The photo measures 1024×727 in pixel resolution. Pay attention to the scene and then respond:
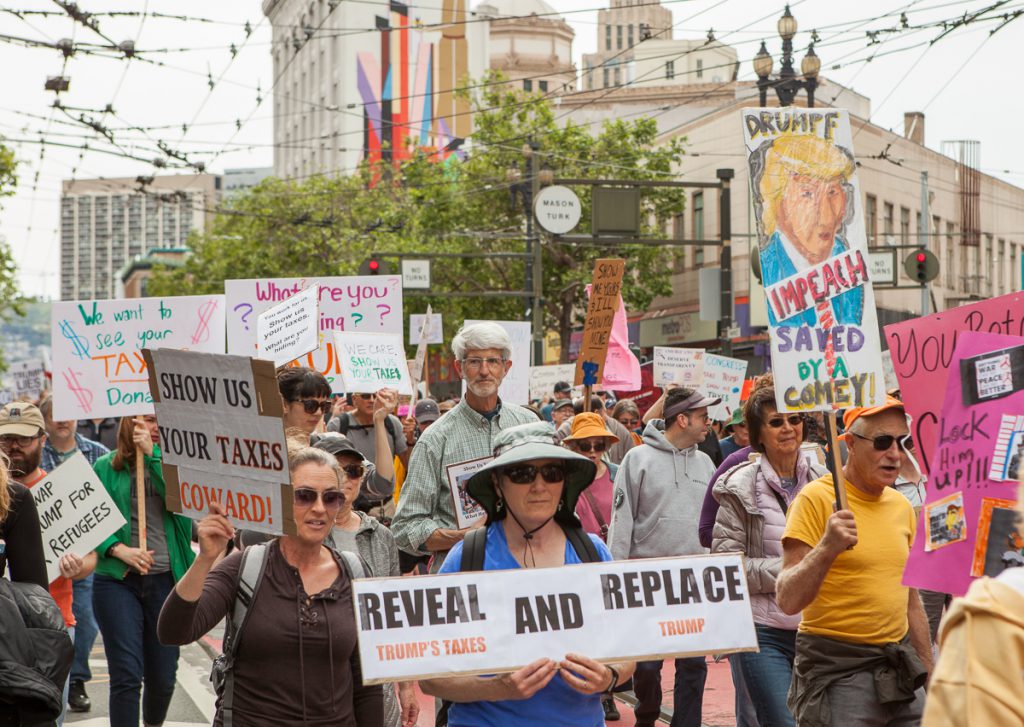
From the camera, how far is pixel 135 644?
7.61 meters

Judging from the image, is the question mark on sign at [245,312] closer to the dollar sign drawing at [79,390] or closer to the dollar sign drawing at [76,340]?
the dollar sign drawing at [76,340]

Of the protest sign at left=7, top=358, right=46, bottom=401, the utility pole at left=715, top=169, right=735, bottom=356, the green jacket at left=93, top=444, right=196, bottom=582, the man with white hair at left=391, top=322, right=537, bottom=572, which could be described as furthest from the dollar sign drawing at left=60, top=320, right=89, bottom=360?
the utility pole at left=715, top=169, right=735, bottom=356

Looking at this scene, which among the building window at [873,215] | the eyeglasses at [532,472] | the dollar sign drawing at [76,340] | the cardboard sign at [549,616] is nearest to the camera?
the cardboard sign at [549,616]

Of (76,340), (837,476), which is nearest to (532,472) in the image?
(837,476)

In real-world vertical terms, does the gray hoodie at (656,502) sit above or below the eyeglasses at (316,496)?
below

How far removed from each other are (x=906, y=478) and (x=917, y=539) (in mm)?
2547

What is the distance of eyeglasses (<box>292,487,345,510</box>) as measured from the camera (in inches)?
188

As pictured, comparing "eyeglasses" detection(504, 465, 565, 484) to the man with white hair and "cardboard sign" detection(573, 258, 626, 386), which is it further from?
"cardboard sign" detection(573, 258, 626, 386)

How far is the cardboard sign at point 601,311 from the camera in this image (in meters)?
10.6

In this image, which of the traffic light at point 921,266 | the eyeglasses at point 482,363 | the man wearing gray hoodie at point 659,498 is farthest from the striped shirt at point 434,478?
the traffic light at point 921,266

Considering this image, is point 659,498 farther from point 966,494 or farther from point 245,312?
point 966,494

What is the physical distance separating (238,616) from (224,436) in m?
0.56

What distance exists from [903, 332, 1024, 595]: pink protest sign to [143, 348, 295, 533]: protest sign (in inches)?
72.8

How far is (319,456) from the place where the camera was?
4.86 m
